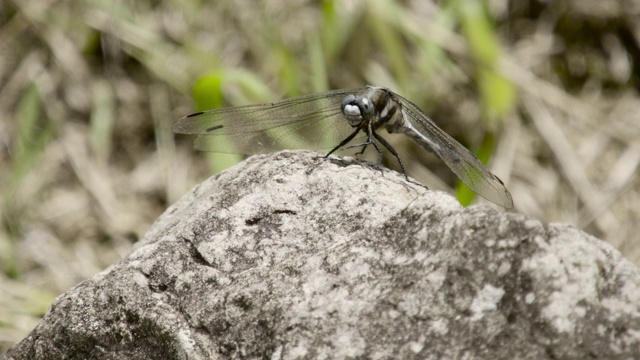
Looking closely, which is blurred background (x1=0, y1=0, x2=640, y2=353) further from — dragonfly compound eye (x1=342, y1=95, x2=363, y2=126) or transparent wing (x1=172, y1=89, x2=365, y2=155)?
dragonfly compound eye (x1=342, y1=95, x2=363, y2=126)

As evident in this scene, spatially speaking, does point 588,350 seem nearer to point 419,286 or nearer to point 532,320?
point 532,320

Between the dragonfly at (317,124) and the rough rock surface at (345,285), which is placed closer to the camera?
the rough rock surface at (345,285)

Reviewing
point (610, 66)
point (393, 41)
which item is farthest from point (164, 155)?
point (610, 66)

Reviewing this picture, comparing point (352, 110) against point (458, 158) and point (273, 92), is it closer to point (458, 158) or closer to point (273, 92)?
point (458, 158)

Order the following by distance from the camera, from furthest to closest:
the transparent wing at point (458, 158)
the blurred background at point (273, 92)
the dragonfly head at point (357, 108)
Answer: the blurred background at point (273, 92), the dragonfly head at point (357, 108), the transparent wing at point (458, 158)

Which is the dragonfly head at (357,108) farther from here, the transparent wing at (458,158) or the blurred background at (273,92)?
the blurred background at (273,92)

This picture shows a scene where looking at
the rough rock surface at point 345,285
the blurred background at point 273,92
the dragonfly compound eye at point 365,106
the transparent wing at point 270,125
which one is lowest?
the rough rock surface at point 345,285

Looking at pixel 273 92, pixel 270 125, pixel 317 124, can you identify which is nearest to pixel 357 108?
pixel 317 124

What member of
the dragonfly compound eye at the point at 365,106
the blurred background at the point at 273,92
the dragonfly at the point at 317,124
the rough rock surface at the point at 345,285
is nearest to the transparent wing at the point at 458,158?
the dragonfly at the point at 317,124
